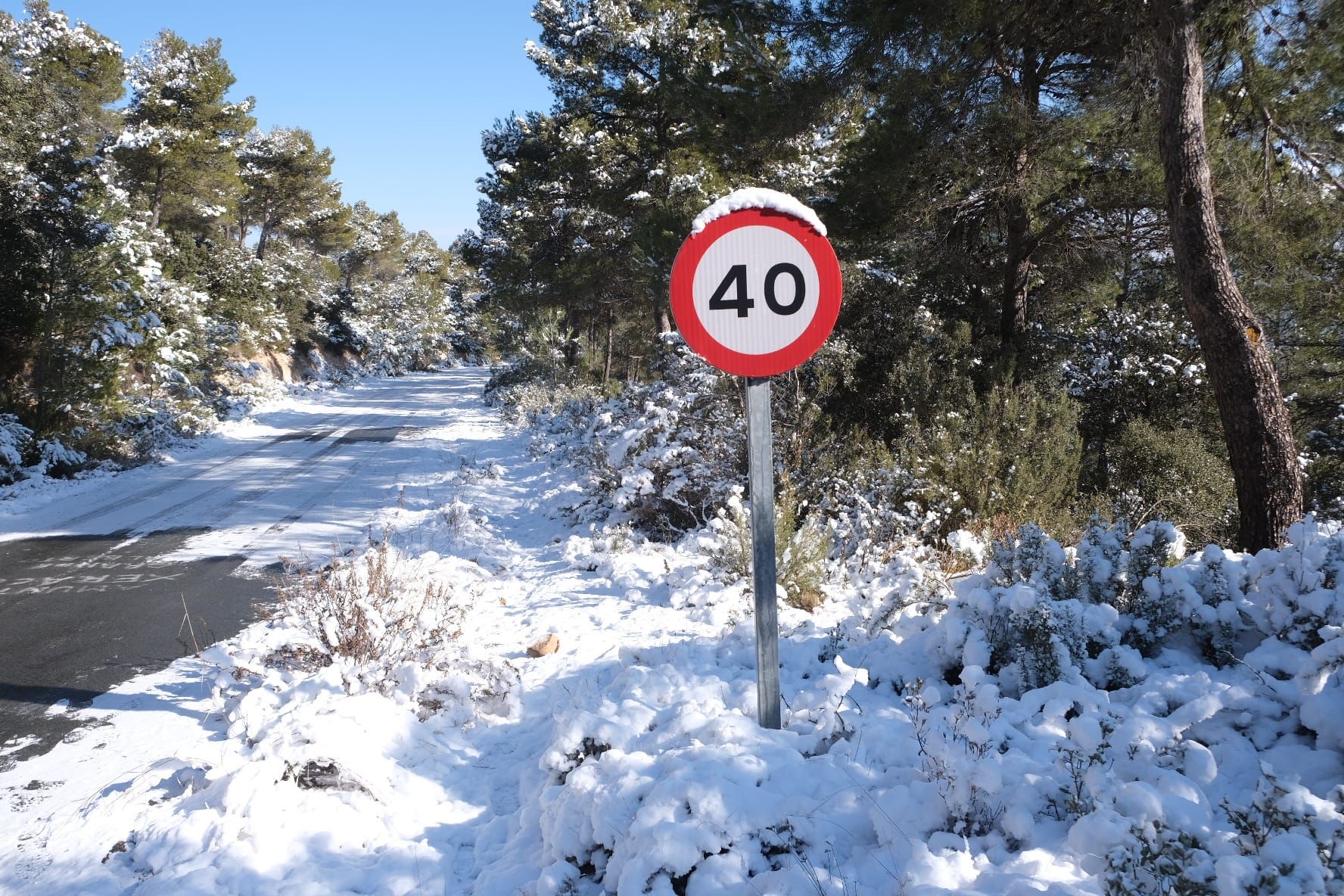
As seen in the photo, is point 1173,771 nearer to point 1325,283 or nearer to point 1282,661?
point 1282,661

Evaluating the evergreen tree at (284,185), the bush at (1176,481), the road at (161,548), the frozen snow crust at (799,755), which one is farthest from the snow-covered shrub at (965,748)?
the evergreen tree at (284,185)

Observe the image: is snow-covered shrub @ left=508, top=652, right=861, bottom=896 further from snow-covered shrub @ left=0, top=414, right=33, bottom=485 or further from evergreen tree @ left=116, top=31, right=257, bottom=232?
evergreen tree @ left=116, top=31, right=257, bottom=232

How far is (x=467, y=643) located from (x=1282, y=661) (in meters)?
3.95

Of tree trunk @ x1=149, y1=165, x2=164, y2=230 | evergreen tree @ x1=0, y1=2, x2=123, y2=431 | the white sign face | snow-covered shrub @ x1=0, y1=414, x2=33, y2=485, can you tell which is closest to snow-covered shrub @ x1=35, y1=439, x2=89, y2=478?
snow-covered shrub @ x1=0, y1=414, x2=33, y2=485

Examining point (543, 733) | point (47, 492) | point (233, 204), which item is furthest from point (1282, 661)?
point (233, 204)

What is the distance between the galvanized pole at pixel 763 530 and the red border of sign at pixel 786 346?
0.09 meters

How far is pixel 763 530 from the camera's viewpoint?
2.76 metres

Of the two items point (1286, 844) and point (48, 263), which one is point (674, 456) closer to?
point (1286, 844)

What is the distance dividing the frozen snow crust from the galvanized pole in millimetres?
291

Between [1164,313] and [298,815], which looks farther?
[1164,313]

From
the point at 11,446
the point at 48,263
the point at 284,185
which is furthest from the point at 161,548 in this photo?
the point at 284,185

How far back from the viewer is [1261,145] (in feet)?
21.8

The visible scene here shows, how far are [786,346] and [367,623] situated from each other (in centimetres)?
281

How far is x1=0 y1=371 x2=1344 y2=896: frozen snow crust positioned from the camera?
206 centimetres
